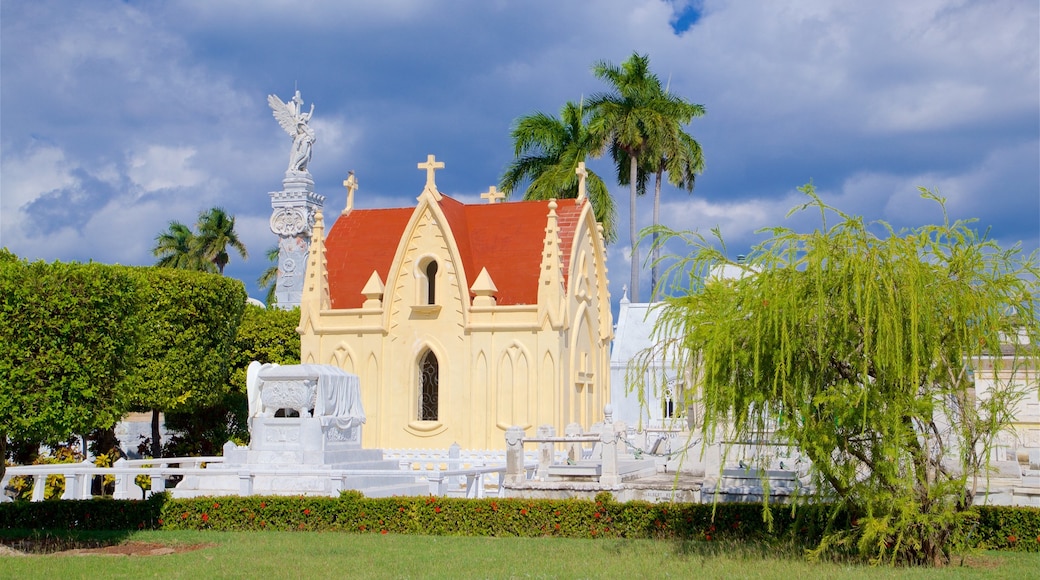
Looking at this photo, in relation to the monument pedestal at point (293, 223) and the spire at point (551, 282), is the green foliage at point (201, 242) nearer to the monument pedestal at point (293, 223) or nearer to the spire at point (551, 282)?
the monument pedestal at point (293, 223)

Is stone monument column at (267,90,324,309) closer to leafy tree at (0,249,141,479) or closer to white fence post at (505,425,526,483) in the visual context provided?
white fence post at (505,425,526,483)

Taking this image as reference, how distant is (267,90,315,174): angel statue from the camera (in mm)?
44688

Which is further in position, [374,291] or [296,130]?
[296,130]

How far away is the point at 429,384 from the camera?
31.0 m

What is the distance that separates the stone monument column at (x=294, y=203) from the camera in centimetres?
4481

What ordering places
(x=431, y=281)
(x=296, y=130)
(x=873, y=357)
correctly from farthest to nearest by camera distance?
(x=296, y=130) → (x=431, y=281) → (x=873, y=357)

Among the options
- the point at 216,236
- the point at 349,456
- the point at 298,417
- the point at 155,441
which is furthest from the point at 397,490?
the point at 216,236

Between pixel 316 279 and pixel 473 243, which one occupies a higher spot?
pixel 473 243

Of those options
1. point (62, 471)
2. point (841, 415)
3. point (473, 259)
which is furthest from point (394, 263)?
point (841, 415)

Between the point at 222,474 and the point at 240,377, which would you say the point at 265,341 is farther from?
the point at 222,474

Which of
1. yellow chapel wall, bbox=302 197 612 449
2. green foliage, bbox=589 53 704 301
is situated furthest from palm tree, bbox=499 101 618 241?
yellow chapel wall, bbox=302 197 612 449

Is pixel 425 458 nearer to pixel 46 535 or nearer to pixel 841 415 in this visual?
pixel 46 535

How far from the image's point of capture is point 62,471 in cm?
2112

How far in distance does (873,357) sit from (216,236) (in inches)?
2148
